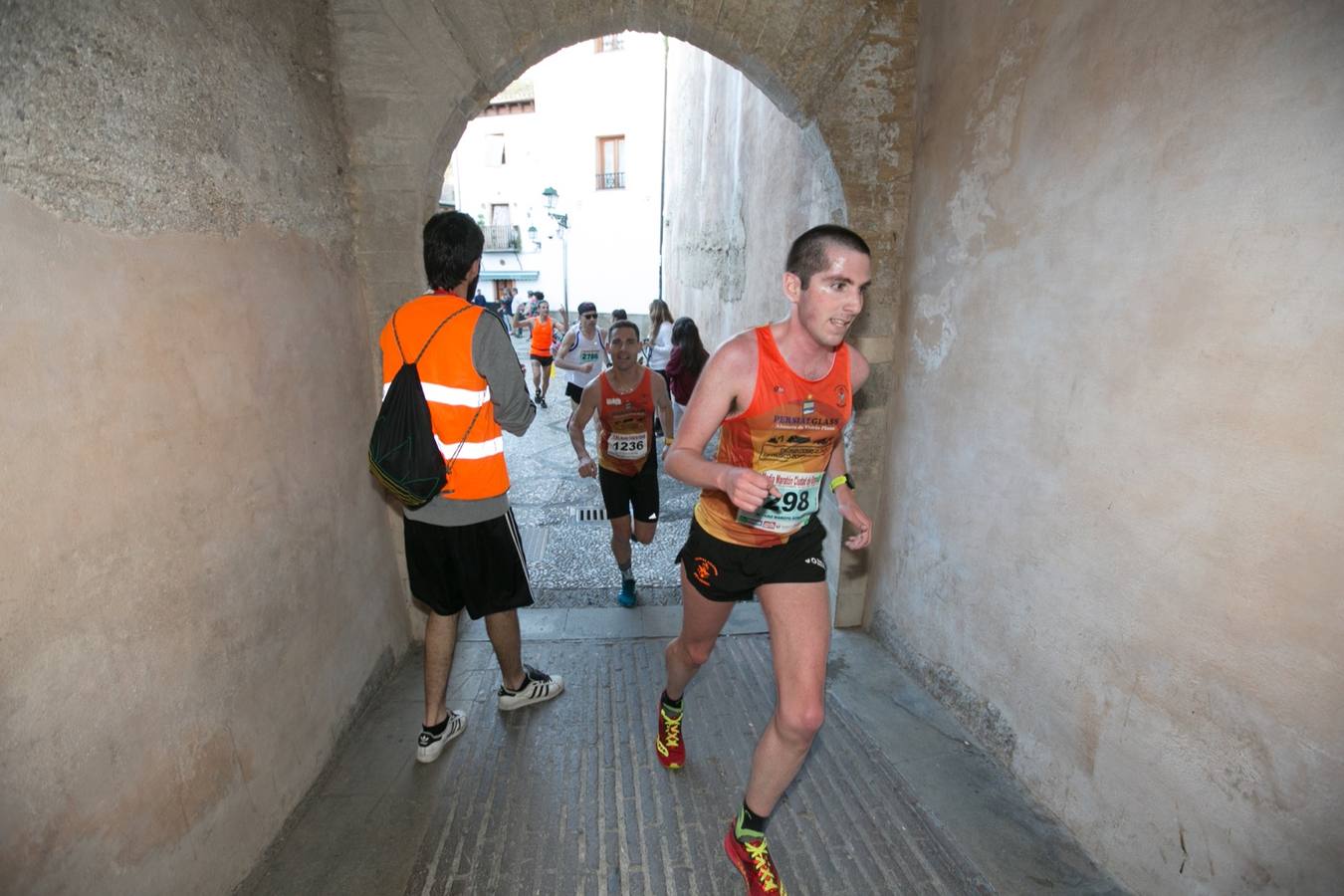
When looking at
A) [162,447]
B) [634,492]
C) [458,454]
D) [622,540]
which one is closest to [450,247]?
[458,454]

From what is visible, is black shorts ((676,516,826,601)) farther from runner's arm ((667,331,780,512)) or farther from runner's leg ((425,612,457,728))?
runner's leg ((425,612,457,728))

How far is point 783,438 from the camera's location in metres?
2.29

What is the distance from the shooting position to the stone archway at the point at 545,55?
3.13 m

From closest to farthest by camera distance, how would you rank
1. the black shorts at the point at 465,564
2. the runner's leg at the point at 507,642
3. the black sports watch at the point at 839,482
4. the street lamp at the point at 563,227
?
the black sports watch at the point at 839,482 → the black shorts at the point at 465,564 → the runner's leg at the point at 507,642 → the street lamp at the point at 563,227

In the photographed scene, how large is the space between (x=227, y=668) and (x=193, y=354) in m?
1.02

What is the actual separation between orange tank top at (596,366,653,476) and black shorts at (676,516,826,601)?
1.78m

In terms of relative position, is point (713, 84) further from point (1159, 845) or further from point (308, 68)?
point (1159, 845)

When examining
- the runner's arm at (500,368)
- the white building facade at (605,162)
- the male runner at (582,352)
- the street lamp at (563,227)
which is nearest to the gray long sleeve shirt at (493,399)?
the runner's arm at (500,368)

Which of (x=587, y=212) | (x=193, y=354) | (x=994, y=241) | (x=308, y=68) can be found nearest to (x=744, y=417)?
(x=994, y=241)

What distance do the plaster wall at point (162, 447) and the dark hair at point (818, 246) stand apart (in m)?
1.99

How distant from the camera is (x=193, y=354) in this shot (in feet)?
6.73

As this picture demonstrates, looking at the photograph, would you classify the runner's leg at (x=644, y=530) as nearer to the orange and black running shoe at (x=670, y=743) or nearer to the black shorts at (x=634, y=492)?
the black shorts at (x=634, y=492)

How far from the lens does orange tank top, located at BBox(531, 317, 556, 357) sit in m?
11.1

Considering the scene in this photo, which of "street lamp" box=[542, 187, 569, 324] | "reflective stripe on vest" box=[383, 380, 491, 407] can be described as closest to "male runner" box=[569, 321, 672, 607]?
"reflective stripe on vest" box=[383, 380, 491, 407]
